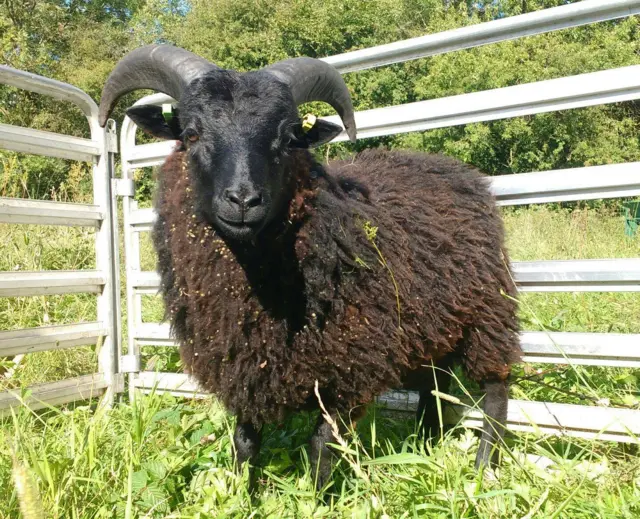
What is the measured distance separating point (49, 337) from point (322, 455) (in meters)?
1.99

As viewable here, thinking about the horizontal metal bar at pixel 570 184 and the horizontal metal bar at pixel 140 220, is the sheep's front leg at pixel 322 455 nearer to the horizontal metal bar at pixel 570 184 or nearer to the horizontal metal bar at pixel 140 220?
the horizontal metal bar at pixel 570 184

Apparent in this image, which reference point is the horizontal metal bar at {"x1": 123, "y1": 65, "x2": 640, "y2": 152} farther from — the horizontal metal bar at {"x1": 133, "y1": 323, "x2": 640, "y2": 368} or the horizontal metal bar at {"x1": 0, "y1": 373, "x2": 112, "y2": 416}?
the horizontal metal bar at {"x1": 0, "y1": 373, "x2": 112, "y2": 416}

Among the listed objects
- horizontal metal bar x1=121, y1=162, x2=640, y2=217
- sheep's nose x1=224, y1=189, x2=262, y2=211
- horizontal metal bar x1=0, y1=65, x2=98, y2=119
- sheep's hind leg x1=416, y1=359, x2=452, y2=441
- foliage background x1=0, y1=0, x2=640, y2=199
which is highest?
foliage background x1=0, y1=0, x2=640, y2=199

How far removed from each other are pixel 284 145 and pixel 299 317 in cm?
80

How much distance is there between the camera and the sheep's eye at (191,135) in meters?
2.62

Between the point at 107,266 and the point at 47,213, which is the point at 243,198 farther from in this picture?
the point at 107,266

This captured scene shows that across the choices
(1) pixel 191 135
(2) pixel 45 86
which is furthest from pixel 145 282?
(1) pixel 191 135

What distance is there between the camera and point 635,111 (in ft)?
69.5

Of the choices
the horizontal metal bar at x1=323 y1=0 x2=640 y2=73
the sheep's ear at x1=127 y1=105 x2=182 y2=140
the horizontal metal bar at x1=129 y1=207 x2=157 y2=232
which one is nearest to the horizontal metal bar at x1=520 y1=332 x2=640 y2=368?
the horizontal metal bar at x1=323 y1=0 x2=640 y2=73

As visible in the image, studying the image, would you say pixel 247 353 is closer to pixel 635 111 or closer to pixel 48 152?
pixel 48 152

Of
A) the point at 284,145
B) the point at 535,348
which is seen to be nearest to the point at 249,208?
the point at 284,145

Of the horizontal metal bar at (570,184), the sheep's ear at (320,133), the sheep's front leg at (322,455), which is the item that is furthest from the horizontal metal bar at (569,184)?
the sheep's front leg at (322,455)

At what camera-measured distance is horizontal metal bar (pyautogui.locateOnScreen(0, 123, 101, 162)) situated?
343 centimetres

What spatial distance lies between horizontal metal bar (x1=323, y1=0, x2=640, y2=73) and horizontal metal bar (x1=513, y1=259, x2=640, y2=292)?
1.27m
